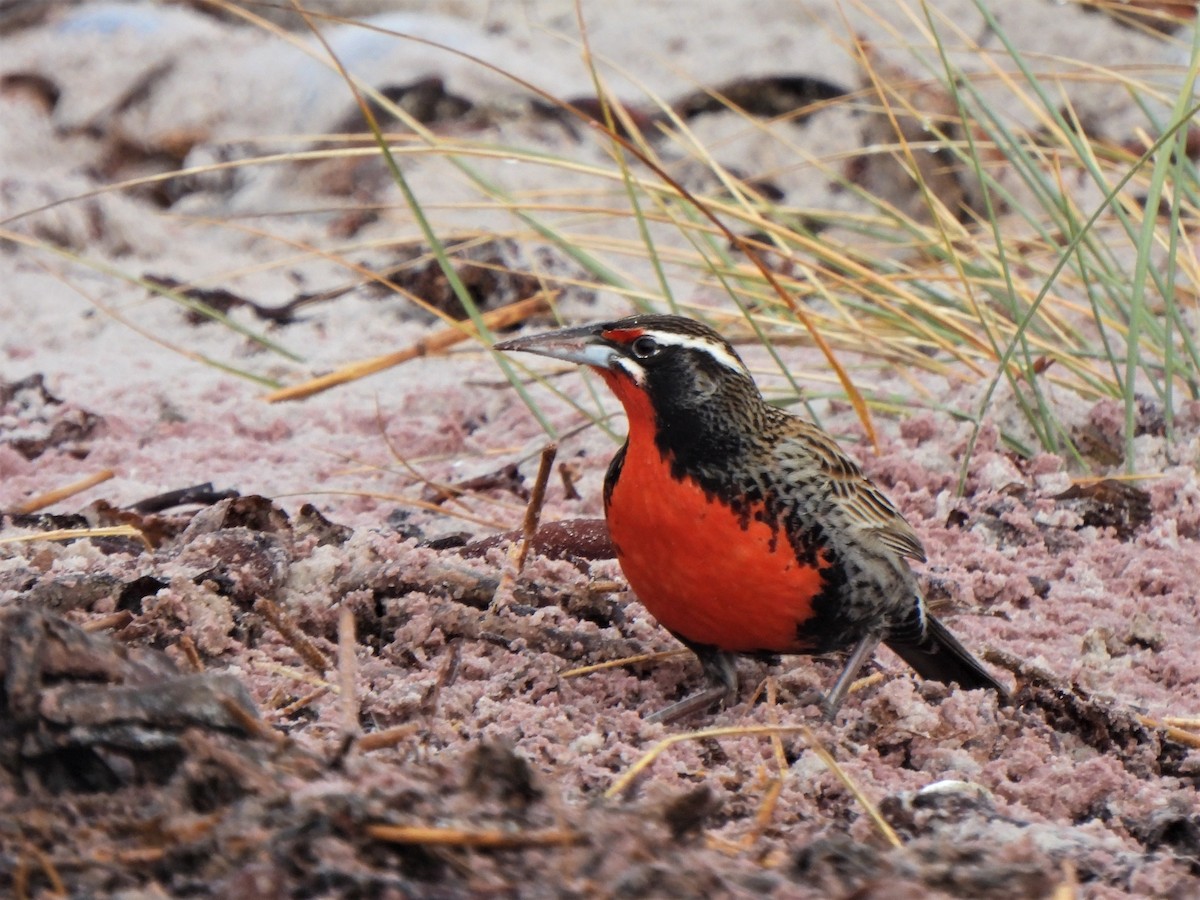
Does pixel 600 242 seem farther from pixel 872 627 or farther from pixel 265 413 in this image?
pixel 872 627

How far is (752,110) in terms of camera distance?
821cm

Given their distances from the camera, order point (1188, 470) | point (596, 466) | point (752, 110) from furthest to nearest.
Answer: point (752, 110)
point (596, 466)
point (1188, 470)

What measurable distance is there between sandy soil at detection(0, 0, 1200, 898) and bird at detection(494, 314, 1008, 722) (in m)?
0.13

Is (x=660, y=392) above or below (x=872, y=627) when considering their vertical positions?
above

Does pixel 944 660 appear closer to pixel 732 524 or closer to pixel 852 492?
pixel 852 492

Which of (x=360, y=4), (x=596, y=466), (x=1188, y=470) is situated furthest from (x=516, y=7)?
(x=1188, y=470)

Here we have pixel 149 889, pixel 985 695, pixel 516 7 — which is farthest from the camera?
pixel 516 7

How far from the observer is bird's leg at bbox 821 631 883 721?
300cm

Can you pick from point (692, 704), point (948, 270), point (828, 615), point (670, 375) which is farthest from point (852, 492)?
point (948, 270)

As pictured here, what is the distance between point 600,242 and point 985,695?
7.36 feet

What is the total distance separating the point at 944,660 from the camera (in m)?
3.26

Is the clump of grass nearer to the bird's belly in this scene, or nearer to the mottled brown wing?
the mottled brown wing

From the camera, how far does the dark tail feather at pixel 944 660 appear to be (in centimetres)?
320

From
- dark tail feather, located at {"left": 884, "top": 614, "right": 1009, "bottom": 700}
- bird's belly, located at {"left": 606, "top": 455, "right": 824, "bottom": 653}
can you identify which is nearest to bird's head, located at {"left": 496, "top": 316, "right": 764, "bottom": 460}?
bird's belly, located at {"left": 606, "top": 455, "right": 824, "bottom": 653}
